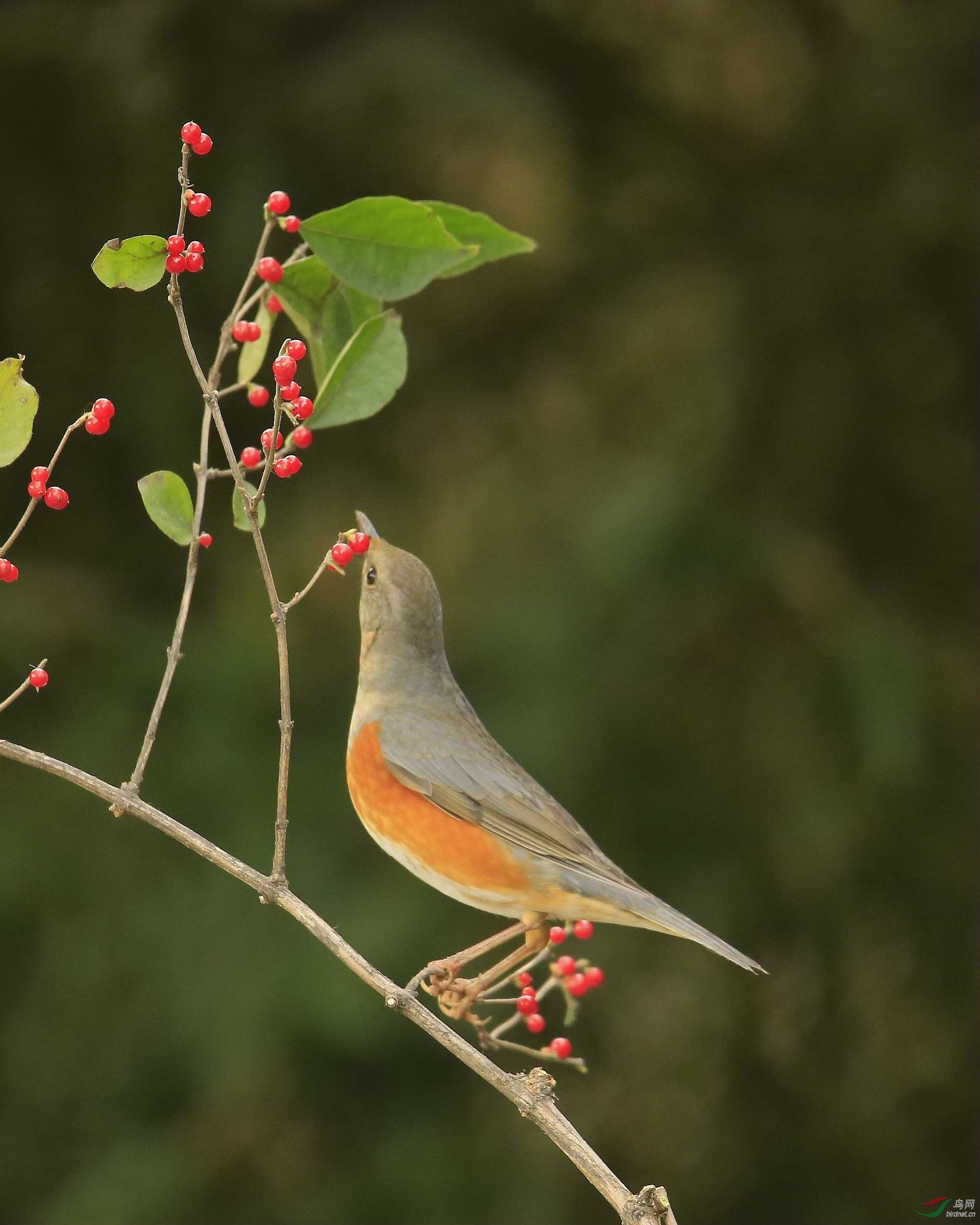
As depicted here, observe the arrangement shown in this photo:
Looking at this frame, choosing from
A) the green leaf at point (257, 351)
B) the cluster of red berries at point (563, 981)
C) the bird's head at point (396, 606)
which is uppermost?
the green leaf at point (257, 351)

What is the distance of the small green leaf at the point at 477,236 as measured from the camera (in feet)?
5.83

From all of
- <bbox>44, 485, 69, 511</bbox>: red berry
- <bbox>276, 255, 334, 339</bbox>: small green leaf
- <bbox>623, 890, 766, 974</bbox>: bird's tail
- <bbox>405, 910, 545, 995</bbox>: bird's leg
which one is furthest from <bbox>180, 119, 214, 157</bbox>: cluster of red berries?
<bbox>623, 890, 766, 974</bbox>: bird's tail

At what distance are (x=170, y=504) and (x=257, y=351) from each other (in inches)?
13.3

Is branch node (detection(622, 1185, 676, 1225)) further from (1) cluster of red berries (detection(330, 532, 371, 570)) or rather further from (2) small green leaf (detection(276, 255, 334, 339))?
(2) small green leaf (detection(276, 255, 334, 339))

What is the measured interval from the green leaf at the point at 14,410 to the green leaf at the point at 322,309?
40 cm

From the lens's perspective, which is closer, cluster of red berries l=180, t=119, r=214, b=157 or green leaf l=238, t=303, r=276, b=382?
cluster of red berries l=180, t=119, r=214, b=157

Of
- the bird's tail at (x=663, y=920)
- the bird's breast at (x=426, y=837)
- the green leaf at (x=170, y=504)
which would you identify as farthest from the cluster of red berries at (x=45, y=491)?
the bird's tail at (x=663, y=920)

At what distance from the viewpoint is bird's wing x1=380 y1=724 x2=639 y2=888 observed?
225 cm

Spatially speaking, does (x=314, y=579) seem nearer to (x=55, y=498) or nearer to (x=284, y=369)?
(x=284, y=369)

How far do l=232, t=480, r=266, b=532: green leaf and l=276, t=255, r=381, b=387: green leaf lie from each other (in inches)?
8.5

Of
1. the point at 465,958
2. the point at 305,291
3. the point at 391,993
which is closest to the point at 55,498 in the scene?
the point at 305,291

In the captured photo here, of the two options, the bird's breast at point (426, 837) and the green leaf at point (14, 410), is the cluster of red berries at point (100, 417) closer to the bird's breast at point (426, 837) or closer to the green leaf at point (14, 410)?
the green leaf at point (14, 410)

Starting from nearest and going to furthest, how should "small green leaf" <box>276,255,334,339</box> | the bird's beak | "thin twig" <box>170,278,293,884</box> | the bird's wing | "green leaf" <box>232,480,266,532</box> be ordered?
"thin twig" <box>170,278,293,884</box> → "green leaf" <box>232,480,266,532</box> → "small green leaf" <box>276,255,334,339</box> → the bird's beak → the bird's wing

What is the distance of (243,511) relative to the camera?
5.92 feet
